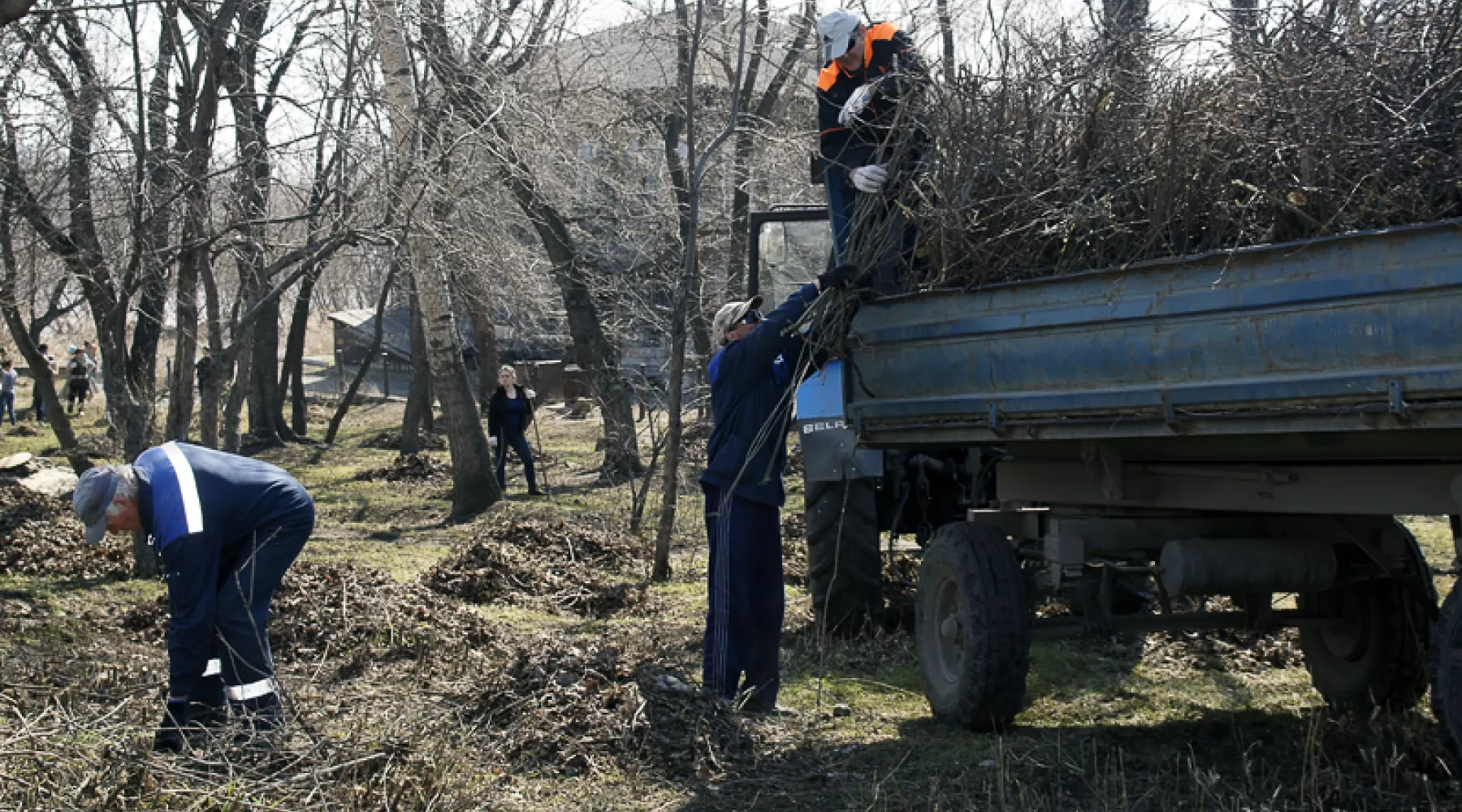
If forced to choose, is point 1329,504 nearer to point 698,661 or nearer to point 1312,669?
point 1312,669

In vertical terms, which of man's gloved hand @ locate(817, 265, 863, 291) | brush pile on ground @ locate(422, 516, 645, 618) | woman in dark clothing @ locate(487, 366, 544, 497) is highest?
man's gloved hand @ locate(817, 265, 863, 291)

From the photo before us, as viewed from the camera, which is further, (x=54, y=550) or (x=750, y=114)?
(x=750, y=114)

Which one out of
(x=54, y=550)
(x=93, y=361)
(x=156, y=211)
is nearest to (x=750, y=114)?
(x=156, y=211)

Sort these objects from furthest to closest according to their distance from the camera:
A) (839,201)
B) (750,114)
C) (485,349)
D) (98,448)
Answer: (485,349) < (98,448) < (750,114) < (839,201)

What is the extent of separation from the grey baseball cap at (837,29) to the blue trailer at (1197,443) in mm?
1373

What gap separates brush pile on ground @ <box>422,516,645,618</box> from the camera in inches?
361

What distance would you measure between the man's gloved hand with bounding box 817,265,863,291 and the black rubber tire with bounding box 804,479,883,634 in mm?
1691

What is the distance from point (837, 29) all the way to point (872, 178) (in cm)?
88

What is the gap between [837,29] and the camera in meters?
6.30

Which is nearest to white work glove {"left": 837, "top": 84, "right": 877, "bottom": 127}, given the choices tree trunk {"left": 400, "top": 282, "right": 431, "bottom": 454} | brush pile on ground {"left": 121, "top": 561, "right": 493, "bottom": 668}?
brush pile on ground {"left": 121, "top": 561, "right": 493, "bottom": 668}

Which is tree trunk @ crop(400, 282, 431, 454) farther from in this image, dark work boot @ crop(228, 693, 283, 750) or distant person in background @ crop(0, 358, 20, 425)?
dark work boot @ crop(228, 693, 283, 750)

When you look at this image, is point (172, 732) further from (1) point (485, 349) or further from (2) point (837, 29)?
(1) point (485, 349)

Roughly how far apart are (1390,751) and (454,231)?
26.9ft

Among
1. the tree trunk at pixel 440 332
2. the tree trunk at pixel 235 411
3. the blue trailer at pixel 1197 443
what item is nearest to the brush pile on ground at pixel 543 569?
the tree trunk at pixel 235 411
